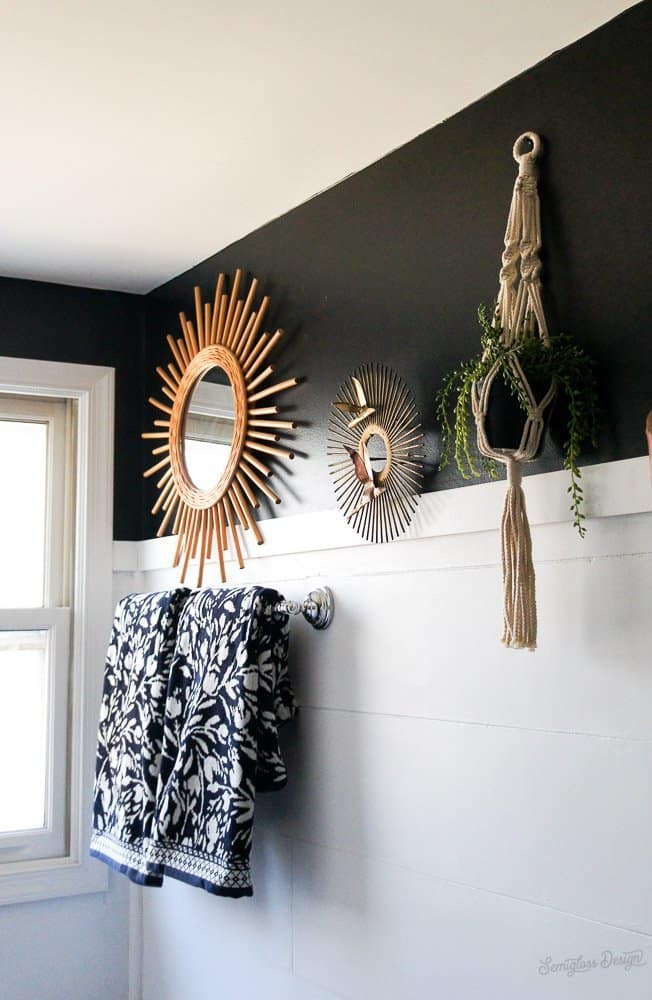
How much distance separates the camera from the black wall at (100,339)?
2537 millimetres

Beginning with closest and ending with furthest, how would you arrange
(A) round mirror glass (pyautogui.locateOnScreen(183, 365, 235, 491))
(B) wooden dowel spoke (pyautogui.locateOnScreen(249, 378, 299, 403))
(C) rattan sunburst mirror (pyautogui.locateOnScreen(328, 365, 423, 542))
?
(C) rattan sunburst mirror (pyautogui.locateOnScreen(328, 365, 423, 542)), (B) wooden dowel spoke (pyautogui.locateOnScreen(249, 378, 299, 403)), (A) round mirror glass (pyautogui.locateOnScreen(183, 365, 235, 491))

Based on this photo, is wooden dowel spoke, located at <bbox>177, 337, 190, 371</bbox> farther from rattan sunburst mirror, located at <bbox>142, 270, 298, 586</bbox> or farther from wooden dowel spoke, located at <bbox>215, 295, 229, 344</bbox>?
wooden dowel spoke, located at <bbox>215, 295, 229, 344</bbox>

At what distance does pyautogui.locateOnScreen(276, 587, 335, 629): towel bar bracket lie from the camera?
6.27 ft

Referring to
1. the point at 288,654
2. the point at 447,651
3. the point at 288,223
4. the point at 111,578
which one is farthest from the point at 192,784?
the point at 288,223

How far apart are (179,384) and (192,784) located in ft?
3.15

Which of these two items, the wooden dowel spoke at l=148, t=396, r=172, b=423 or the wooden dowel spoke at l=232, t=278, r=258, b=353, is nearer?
the wooden dowel spoke at l=232, t=278, r=258, b=353

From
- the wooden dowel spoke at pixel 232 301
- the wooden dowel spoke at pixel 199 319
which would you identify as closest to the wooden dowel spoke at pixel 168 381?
the wooden dowel spoke at pixel 199 319

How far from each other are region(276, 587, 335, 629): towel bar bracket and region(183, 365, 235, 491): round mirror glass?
0.46 m

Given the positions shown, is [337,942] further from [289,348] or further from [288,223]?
[288,223]

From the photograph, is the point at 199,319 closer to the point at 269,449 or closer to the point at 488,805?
the point at 269,449

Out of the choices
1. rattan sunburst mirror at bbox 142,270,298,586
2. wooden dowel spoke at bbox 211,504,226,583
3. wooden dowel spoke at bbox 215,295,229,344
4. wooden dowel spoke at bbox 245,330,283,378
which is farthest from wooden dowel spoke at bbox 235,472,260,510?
wooden dowel spoke at bbox 215,295,229,344

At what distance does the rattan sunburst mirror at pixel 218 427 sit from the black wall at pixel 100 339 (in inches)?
4.8

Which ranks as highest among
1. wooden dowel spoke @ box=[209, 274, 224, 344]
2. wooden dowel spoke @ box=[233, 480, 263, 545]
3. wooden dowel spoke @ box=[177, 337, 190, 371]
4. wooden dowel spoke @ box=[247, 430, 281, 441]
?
wooden dowel spoke @ box=[209, 274, 224, 344]

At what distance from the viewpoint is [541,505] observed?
148 cm
